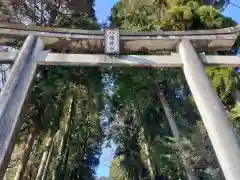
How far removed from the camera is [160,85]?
26.2ft

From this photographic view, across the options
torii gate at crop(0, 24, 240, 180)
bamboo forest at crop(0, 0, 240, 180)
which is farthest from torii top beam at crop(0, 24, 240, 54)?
bamboo forest at crop(0, 0, 240, 180)

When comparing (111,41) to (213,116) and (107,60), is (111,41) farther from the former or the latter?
(213,116)

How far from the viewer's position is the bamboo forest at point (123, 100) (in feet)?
21.2

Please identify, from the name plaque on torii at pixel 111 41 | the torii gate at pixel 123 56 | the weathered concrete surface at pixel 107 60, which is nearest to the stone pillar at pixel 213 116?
the torii gate at pixel 123 56

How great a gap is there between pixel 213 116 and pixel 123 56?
1442 mm

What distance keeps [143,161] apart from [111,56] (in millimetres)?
7182

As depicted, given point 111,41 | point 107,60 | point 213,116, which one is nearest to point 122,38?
point 111,41

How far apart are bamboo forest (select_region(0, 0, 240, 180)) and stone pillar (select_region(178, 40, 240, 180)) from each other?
7.51ft

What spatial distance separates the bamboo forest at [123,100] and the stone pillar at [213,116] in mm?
2290

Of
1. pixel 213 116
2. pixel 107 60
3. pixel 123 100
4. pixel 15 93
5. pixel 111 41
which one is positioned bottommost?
pixel 213 116

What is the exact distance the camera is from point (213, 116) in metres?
3.19

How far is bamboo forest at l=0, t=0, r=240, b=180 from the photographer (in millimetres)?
6469

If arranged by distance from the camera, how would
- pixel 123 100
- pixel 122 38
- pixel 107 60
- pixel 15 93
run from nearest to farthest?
1. pixel 15 93
2. pixel 107 60
3. pixel 122 38
4. pixel 123 100

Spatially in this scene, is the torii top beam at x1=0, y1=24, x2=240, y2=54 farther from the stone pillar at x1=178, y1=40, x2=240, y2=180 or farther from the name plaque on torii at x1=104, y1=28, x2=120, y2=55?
the stone pillar at x1=178, y1=40, x2=240, y2=180
